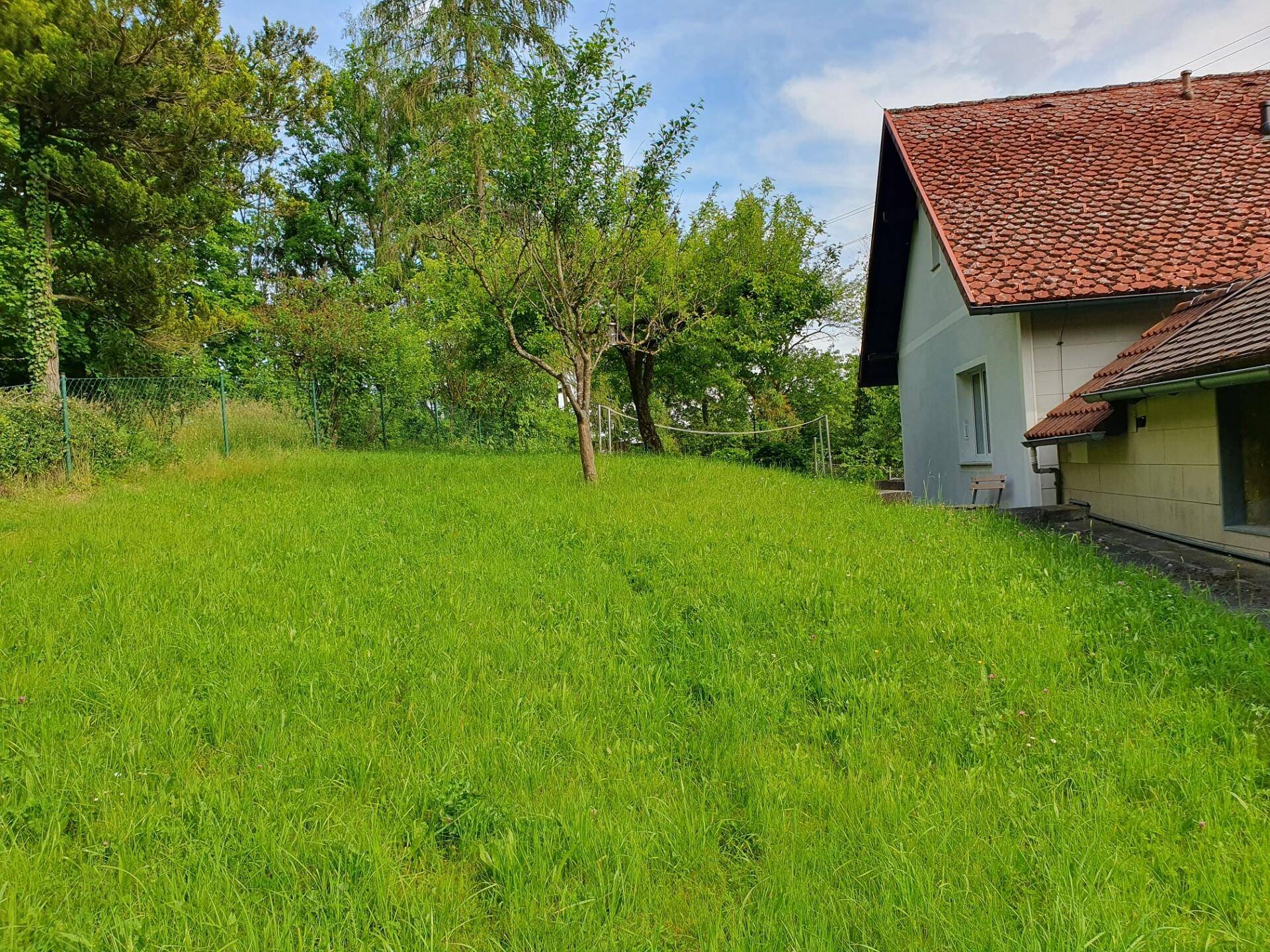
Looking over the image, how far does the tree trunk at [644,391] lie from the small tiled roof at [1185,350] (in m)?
14.4

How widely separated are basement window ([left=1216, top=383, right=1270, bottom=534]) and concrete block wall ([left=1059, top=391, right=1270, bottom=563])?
6 centimetres

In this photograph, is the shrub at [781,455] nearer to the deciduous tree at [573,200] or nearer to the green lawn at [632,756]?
the deciduous tree at [573,200]

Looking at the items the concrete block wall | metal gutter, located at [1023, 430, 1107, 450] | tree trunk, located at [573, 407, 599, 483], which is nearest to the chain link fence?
tree trunk, located at [573, 407, 599, 483]

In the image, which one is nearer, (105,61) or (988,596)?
(988,596)

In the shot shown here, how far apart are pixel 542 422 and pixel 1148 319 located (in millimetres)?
15724

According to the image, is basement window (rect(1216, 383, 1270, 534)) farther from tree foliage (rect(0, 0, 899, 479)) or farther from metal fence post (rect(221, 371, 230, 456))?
metal fence post (rect(221, 371, 230, 456))

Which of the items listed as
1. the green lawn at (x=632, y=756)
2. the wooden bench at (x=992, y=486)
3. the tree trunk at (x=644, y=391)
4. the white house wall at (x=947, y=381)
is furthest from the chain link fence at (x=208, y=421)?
the wooden bench at (x=992, y=486)

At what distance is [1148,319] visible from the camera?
870 cm

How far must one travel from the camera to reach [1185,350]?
6281 mm

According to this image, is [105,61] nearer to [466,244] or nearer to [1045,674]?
[466,244]

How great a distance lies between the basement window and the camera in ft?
19.6

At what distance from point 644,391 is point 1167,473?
657 inches

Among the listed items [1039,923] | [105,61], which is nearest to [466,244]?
[105,61]

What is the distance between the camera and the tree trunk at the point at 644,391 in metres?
22.0
